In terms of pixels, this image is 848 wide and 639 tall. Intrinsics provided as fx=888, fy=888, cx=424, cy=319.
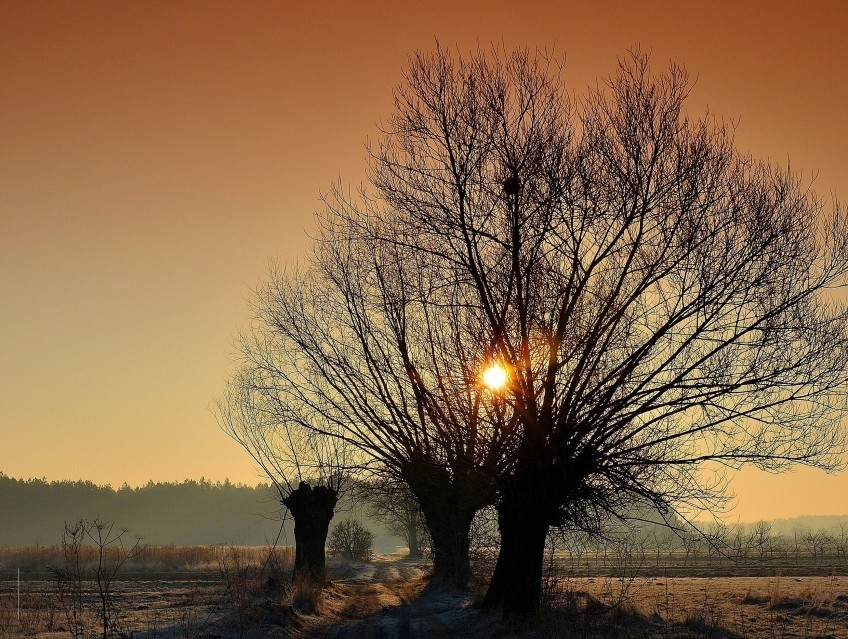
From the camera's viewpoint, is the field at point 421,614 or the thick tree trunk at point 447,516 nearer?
the field at point 421,614

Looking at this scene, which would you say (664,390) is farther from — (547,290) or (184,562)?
(184,562)

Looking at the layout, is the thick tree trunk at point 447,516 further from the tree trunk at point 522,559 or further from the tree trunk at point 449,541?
the tree trunk at point 522,559

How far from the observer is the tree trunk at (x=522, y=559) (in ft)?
55.1

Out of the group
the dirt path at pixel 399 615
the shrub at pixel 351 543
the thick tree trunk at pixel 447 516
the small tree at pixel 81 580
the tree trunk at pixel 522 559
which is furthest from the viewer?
the shrub at pixel 351 543

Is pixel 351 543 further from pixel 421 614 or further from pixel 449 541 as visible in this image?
pixel 421 614

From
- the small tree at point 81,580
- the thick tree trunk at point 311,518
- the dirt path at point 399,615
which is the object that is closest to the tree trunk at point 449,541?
the dirt path at point 399,615

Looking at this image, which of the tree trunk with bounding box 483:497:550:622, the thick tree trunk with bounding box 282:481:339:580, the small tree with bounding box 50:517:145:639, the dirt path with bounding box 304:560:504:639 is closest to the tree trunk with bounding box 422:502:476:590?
the dirt path with bounding box 304:560:504:639

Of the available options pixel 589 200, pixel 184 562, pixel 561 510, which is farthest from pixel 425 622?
pixel 184 562

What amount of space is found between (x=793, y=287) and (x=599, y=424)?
4.13 m

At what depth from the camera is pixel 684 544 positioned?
50.5 feet

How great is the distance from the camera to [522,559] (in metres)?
17.0

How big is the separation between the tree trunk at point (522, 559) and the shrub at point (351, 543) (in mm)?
44558

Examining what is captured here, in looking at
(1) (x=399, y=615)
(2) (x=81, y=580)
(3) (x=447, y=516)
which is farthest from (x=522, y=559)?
(3) (x=447, y=516)

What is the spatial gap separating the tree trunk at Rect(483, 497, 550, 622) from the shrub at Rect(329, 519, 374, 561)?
44558mm
